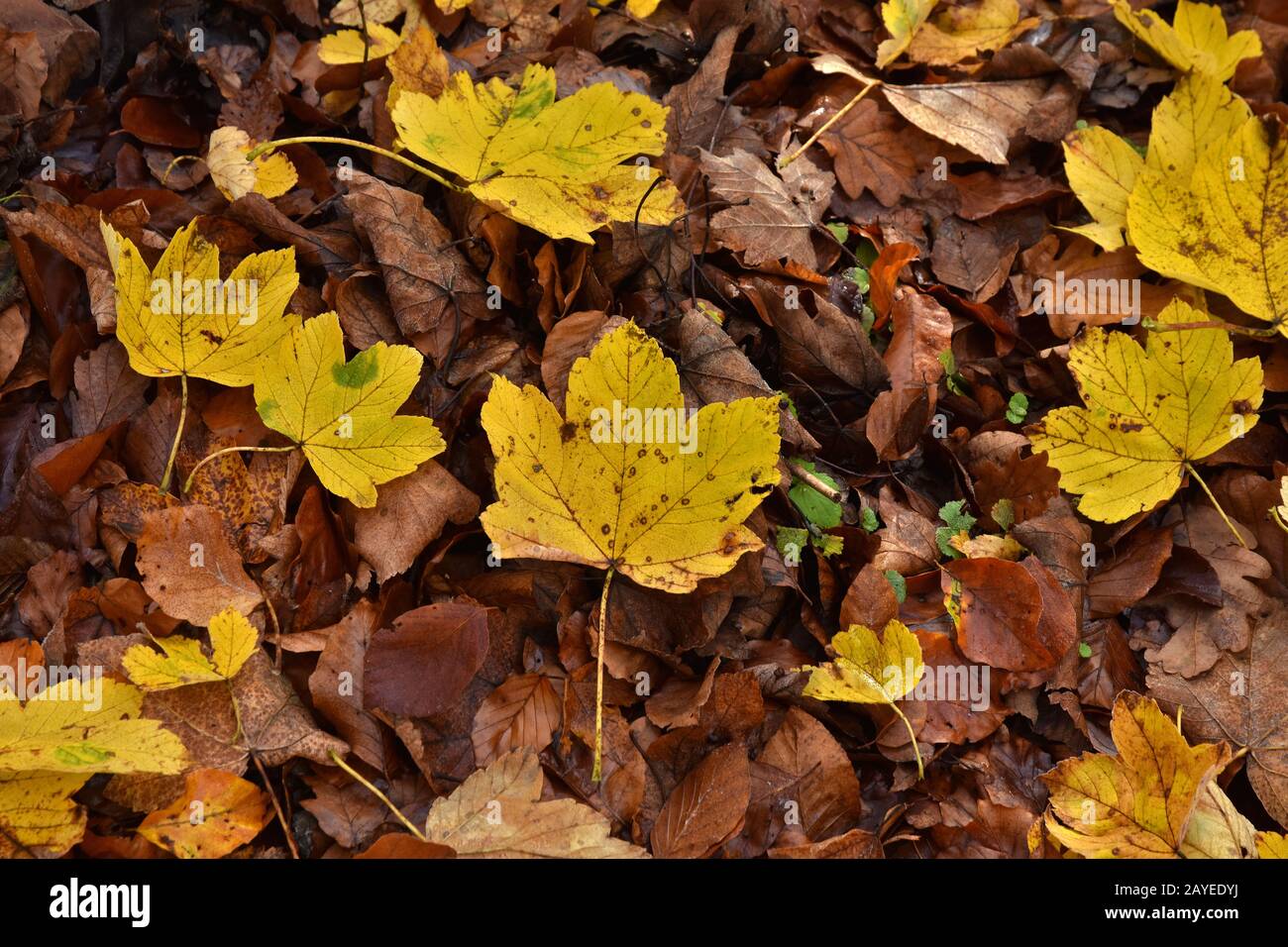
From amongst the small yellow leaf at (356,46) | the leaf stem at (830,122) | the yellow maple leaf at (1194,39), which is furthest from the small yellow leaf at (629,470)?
the yellow maple leaf at (1194,39)

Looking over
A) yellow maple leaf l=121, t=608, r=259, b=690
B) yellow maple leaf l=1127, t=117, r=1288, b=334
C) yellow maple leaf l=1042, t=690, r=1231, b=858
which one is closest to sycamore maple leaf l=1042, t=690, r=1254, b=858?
yellow maple leaf l=1042, t=690, r=1231, b=858

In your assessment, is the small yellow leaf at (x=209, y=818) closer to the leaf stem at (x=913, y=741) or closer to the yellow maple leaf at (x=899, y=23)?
the leaf stem at (x=913, y=741)

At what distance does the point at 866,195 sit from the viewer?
2.14 metres

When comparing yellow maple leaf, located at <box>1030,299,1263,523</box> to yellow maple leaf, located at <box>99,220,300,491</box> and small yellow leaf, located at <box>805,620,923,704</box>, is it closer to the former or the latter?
small yellow leaf, located at <box>805,620,923,704</box>

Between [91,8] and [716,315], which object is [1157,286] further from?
[91,8]

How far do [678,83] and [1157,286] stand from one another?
1.11 metres

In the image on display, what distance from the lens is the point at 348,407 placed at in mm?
1614

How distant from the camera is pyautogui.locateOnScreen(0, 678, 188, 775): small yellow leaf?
138 centimetres

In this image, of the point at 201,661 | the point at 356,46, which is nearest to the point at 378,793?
the point at 201,661

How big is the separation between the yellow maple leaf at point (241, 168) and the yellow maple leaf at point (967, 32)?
140 cm

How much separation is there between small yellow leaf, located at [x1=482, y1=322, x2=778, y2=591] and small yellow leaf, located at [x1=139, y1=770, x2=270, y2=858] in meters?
0.54

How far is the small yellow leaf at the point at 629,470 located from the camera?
1.53 m

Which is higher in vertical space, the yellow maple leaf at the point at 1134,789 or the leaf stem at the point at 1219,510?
the leaf stem at the point at 1219,510

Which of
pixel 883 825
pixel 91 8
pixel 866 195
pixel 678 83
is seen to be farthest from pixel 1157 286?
pixel 91 8
